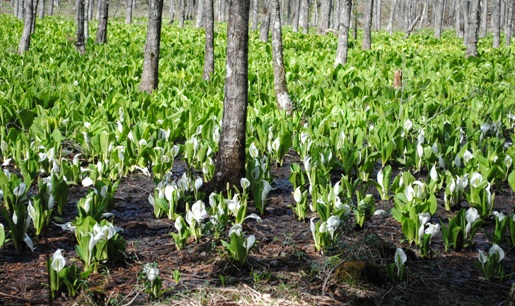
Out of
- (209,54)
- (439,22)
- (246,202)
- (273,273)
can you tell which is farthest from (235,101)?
(439,22)

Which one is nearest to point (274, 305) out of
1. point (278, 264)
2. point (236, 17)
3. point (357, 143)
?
point (278, 264)

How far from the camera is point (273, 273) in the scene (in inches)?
133

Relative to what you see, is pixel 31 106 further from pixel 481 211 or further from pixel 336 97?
pixel 481 211

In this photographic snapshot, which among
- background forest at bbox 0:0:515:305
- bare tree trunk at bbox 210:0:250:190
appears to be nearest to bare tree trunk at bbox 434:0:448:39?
background forest at bbox 0:0:515:305

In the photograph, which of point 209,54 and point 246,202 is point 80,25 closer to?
point 209,54

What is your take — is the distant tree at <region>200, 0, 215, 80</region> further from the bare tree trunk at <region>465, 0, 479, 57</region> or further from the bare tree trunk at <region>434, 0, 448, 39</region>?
the bare tree trunk at <region>434, 0, 448, 39</region>

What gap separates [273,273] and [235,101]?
67.1 inches

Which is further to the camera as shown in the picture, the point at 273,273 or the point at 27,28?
the point at 27,28

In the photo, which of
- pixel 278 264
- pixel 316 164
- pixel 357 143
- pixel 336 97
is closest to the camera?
pixel 278 264

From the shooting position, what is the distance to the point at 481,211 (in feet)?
14.3

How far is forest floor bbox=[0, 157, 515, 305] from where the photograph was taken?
120 inches

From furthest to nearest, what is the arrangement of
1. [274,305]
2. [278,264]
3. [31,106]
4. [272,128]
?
[31,106]
[272,128]
[278,264]
[274,305]

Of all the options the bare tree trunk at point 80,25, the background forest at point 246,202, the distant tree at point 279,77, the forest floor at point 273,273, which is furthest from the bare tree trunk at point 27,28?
the forest floor at point 273,273

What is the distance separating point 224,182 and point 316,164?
2.71 ft
